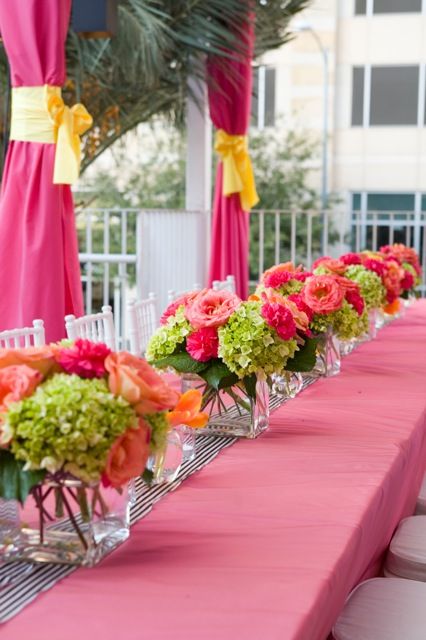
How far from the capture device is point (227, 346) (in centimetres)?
224

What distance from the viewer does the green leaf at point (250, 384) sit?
2.32 metres

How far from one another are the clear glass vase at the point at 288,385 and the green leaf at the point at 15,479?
4.63 ft

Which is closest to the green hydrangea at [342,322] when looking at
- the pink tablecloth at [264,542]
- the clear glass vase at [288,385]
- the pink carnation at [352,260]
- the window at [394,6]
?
the clear glass vase at [288,385]

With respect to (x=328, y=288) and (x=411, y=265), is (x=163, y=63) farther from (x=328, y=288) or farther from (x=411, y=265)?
(x=328, y=288)

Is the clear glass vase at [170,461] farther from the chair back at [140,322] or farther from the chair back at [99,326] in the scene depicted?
the chair back at [140,322]

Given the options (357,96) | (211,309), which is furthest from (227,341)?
(357,96)

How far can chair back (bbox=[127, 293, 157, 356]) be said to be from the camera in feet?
12.3

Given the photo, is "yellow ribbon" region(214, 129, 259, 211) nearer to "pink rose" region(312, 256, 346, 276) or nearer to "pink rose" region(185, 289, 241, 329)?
"pink rose" region(312, 256, 346, 276)

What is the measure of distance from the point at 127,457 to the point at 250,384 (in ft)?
2.94

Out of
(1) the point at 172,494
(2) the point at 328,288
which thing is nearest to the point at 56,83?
(2) the point at 328,288

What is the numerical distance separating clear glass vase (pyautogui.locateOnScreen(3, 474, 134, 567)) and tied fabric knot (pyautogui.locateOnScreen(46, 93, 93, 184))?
281cm

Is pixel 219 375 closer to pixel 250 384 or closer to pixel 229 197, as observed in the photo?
pixel 250 384

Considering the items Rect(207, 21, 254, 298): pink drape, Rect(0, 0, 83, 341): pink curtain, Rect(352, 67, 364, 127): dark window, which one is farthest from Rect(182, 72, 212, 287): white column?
Rect(352, 67, 364, 127): dark window

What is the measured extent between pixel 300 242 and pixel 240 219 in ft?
32.3
